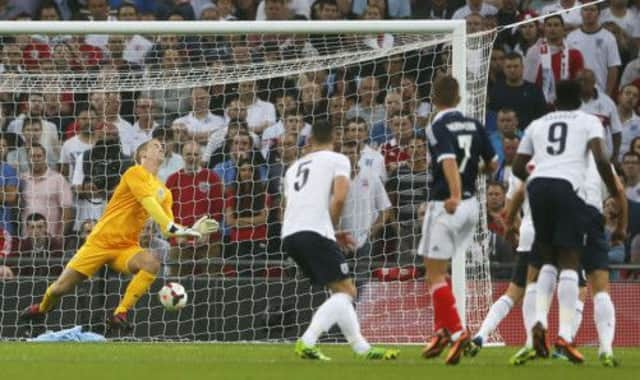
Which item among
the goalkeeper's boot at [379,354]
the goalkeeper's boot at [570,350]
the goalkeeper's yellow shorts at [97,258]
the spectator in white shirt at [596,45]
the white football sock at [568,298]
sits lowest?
the goalkeeper's boot at [379,354]

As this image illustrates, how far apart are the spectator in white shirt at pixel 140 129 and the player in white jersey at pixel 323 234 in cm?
580

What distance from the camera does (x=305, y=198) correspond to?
41.4ft

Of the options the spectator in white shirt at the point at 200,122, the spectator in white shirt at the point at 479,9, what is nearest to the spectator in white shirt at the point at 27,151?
the spectator in white shirt at the point at 200,122

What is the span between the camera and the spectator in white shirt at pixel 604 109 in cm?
1911

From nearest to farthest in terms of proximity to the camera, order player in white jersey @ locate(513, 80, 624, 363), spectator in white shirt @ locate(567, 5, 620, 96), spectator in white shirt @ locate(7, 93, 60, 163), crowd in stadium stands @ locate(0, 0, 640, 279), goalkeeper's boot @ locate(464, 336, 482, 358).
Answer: player in white jersey @ locate(513, 80, 624, 363) < goalkeeper's boot @ locate(464, 336, 482, 358) < crowd in stadium stands @ locate(0, 0, 640, 279) < spectator in white shirt @ locate(7, 93, 60, 163) < spectator in white shirt @ locate(567, 5, 620, 96)

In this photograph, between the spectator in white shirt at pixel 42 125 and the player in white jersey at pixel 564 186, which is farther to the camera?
the spectator in white shirt at pixel 42 125

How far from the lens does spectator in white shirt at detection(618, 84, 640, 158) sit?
19250 mm

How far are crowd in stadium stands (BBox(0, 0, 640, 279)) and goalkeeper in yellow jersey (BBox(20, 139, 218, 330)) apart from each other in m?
1.14

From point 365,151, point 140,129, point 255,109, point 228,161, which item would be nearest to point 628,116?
point 365,151

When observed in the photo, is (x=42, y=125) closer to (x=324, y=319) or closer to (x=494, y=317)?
(x=324, y=319)

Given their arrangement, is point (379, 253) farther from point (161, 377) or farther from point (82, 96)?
point (161, 377)

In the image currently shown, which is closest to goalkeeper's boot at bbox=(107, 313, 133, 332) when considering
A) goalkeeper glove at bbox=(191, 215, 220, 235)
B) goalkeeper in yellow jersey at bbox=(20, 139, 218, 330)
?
goalkeeper in yellow jersey at bbox=(20, 139, 218, 330)

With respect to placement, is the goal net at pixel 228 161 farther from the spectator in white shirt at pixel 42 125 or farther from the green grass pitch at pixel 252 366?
the green grass pitch at pixel 252 366

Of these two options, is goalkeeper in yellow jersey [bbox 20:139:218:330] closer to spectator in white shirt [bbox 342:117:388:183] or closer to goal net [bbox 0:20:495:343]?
goal net [bbox 0:20:495:343]
